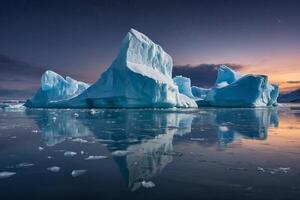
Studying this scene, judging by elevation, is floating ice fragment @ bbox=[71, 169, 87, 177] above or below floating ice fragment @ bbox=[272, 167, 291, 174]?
below

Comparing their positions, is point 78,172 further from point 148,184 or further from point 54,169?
point 148,184

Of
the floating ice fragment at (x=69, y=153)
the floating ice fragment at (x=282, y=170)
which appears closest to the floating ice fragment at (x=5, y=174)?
the floating ice fragment at (x=69, y=153)

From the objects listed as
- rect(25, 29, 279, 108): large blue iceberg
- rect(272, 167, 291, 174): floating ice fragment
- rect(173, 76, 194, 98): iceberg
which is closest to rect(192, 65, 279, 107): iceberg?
rect(25, 29, 279, 108): large blue iceberg

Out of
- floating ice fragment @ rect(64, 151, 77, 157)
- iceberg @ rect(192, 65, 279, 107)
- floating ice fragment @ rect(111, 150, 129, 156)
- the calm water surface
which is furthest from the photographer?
iceberg @ rect(192, 65, 279, 107)

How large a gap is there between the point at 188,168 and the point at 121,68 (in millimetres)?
25914

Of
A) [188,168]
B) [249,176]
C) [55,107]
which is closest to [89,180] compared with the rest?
[188,168]

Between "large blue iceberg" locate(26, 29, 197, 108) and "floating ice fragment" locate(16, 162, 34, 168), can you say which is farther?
"large blue iceberg" locate(26, 29, 197, 108)

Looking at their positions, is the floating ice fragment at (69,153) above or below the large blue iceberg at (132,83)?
Answer: below

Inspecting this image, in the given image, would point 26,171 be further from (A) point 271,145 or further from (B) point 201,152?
(A) point 271,145

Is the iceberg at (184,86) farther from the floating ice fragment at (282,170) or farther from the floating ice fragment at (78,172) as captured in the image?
the floating ice fragment at (78,172)

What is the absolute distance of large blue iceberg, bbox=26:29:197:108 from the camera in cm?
3091

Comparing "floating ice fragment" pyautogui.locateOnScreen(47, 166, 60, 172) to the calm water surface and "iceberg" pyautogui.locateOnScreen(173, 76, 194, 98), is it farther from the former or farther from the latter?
"iceberg" pyautogui.locateOnScreen(173, 76, 194, 98)

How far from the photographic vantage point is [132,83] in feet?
101

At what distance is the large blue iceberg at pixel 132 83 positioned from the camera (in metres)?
30.9
